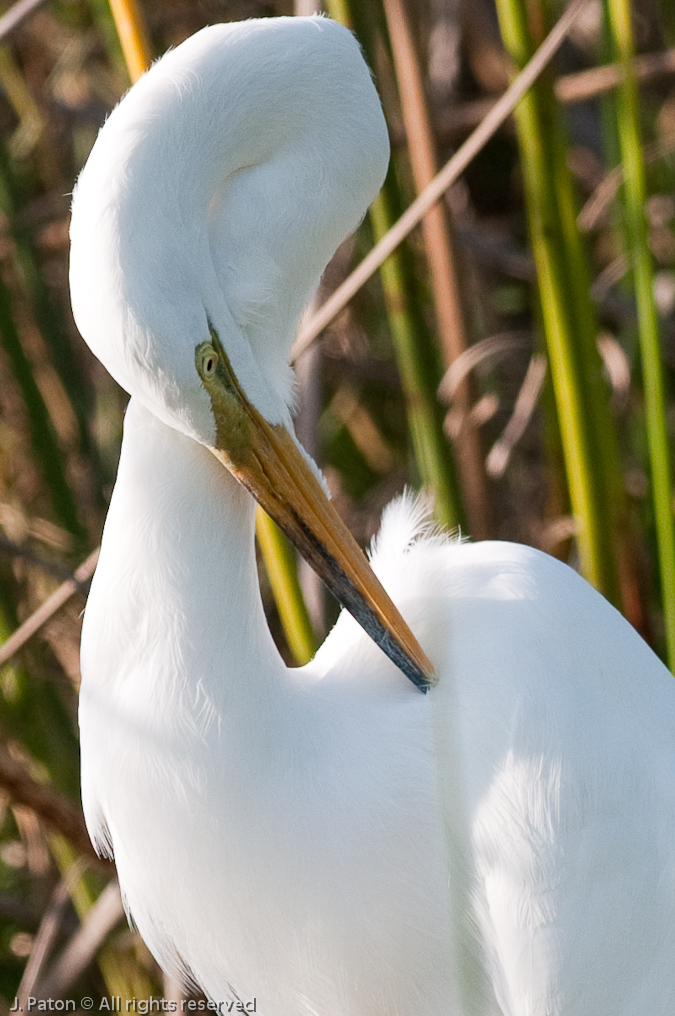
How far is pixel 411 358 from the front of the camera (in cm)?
138

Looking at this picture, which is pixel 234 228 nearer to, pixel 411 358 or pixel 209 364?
pixel 209 364

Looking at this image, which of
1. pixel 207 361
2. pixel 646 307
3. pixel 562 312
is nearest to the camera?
pixel 207 361

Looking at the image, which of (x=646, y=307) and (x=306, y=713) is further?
(x=646, y=307)

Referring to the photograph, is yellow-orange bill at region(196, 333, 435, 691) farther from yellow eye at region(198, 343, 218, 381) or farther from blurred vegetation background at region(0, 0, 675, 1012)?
blurred vegetation background at region(0, 0, 675, 1012)

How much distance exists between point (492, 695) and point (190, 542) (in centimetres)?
29

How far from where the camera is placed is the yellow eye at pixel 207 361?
756mm

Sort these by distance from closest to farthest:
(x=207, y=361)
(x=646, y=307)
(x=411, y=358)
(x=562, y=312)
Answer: (x=207, y=361)
(x=646, y=307)
(x=562, y=312)
(x=411, y=358)

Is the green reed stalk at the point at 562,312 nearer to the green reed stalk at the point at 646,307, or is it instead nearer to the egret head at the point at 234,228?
the green reed stalk at the point at 646,307

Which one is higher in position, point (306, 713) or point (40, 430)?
point (40, 430)

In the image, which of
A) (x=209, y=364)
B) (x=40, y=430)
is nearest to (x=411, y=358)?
(x=40, y=430)

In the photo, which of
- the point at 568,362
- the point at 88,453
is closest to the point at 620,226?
the point at 568,362

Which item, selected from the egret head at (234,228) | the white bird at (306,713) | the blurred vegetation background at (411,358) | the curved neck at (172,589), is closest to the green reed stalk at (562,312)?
the blurred vegetation background at (411,358)

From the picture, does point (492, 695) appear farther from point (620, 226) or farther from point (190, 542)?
point (620, 226)

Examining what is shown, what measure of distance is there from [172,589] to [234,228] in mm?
271
